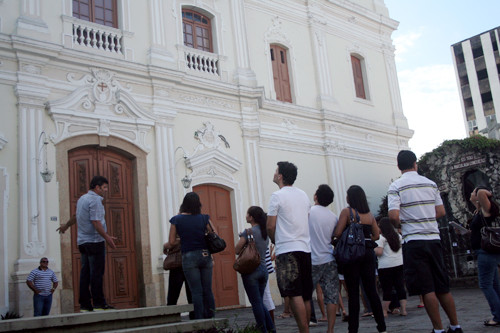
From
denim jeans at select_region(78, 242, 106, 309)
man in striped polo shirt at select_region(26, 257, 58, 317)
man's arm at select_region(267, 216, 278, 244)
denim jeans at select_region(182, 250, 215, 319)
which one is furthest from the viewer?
man in striped polo shirt at select_region(26, 257, 58, 317)

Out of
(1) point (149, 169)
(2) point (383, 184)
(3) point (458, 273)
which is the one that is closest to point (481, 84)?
(2) point (383, 184)

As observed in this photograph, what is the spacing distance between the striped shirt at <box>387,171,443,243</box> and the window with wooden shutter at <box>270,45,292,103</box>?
10207 mm

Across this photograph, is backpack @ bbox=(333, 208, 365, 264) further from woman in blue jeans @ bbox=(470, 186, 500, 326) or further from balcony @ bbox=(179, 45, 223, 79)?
balcony @ bbox=(179, 45, 223, 79)

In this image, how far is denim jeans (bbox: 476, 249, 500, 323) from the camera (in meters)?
6.43

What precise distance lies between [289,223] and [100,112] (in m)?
6.67

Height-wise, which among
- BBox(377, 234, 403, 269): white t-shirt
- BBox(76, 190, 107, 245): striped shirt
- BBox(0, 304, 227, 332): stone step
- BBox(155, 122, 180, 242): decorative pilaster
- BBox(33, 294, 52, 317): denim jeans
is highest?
BBox(155, 122, 180, 242): decorative pilaster

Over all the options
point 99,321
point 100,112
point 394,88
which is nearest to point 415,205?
point 99,321

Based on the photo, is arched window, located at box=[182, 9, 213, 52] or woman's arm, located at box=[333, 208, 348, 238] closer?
woman's arm, located at box=[333, 208, 348, 238]

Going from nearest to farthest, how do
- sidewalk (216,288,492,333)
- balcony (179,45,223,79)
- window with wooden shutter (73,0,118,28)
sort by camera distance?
sidewalk (216,288,492,333) < window with wooden shutter (73,0,118,28) < balcony (179,45,223,79)

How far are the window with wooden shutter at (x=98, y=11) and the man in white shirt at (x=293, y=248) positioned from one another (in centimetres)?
788

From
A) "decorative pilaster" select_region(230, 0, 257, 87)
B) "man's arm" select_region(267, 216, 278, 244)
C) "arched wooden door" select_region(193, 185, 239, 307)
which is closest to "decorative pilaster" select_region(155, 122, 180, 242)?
"arched wooden door" select_region(193, 185, 239, 307)

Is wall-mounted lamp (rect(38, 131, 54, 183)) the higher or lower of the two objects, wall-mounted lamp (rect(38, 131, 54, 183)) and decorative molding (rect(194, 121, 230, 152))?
the lower

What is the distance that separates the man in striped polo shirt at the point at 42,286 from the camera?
362 inches

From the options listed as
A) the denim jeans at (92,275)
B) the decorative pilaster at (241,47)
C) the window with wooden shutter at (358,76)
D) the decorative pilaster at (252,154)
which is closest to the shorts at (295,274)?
the denim jeans at (92,275)
